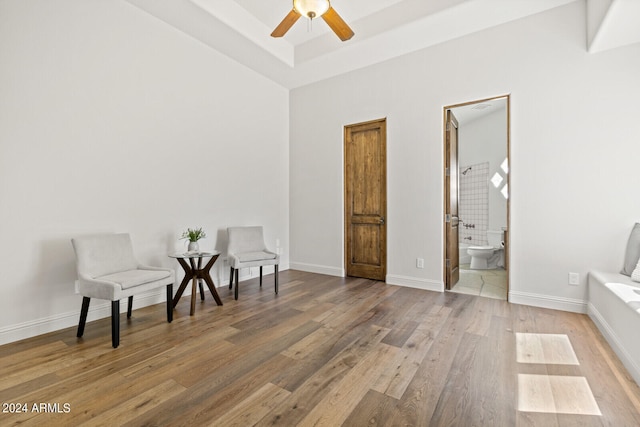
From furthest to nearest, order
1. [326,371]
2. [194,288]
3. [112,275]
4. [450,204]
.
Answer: [450,204] → [194,288] → [112,275] → [326,371]

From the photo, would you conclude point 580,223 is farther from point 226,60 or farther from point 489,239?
point 226,60

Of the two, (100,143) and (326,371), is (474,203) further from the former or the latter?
(100,143)

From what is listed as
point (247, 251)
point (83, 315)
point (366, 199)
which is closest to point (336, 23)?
point (366, 199)

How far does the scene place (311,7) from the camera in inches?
95.9

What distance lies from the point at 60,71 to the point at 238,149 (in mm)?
2048

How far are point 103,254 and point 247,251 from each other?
1.67 metres

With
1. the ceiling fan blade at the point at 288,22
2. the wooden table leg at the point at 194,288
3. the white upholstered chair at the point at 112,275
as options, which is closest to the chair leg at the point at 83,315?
the white upholstered chair at the point at 112,275

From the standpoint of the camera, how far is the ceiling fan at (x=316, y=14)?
2.43 metres

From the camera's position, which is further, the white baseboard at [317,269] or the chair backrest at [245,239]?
the white baseboard at [317,269]

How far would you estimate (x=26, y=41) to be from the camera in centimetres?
247

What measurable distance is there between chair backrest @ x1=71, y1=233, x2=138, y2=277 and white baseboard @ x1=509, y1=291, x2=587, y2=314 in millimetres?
4033

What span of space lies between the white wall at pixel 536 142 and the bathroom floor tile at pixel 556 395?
1606 millimetres

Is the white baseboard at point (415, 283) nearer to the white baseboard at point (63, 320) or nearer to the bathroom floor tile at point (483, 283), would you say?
the bathroom floor tile at point (483, 283)

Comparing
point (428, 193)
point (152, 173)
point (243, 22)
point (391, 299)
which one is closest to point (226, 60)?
point (243, 22)
